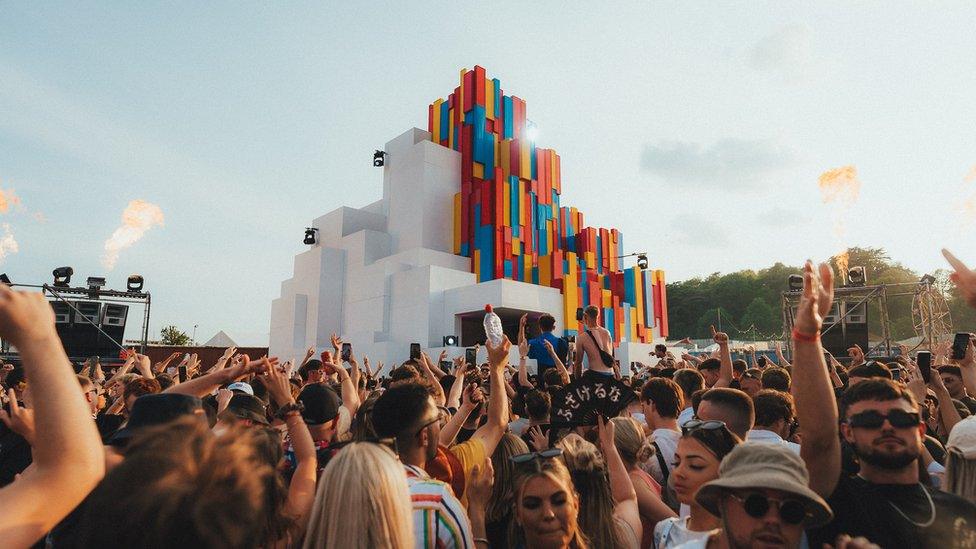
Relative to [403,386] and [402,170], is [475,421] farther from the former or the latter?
[402,170]

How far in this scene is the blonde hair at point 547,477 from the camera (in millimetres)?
2568

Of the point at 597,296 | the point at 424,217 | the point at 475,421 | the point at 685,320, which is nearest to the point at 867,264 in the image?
the point at 685,320

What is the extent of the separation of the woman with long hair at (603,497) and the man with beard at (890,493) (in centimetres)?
80

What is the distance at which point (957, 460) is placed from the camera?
287 centimetres

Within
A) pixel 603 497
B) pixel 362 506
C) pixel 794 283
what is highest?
pixel 794 283

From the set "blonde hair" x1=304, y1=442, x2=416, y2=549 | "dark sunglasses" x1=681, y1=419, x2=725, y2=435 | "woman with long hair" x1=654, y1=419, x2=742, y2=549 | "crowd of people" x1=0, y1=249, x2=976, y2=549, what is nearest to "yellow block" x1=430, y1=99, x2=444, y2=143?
"crowd of people" x1=0, y1=249, x2=976, y2=549

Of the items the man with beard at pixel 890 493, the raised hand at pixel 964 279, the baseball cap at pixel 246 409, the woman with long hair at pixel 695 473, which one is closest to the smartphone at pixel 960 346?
the raised hand at pixel 964 279

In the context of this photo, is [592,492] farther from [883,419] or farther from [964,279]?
[964,279]

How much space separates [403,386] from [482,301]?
24.3 m

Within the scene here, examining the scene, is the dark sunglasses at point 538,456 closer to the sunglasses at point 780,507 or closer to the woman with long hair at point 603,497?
the woman with long hair at point 603,497

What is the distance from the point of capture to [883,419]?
2.41m

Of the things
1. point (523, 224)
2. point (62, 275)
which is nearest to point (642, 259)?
point (523, 224)

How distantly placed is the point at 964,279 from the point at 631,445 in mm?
1815

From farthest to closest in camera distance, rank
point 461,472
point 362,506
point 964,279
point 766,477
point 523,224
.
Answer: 1. point 523,224
2. point 461,472
3. point 964,279
4. point 766,477
5. point 362,506
